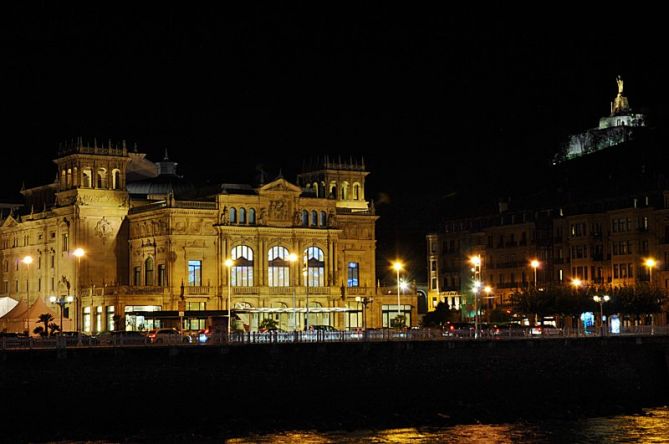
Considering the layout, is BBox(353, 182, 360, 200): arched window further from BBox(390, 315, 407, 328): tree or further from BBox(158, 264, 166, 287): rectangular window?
BBox(158, 264, 166, 287): rectangular window

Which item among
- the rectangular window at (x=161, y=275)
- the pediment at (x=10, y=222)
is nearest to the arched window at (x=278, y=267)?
the rectangular window at (x=161, y=275)

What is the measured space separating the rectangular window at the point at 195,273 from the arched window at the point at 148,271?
164 inches

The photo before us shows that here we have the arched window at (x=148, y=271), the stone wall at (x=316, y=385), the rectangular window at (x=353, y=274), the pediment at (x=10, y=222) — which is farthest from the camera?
the pediment at (x=10, y=222)

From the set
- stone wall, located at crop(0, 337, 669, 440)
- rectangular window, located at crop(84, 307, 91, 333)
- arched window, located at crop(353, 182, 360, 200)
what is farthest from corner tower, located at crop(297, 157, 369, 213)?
stone wall, located at crop(0, 337, 669, 440)

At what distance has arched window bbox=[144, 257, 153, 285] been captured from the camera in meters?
148

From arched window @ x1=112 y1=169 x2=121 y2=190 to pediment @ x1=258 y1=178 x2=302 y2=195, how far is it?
14851 mm

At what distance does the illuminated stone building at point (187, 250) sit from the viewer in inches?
5733

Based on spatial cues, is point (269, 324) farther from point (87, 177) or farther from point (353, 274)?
point (87, 177)

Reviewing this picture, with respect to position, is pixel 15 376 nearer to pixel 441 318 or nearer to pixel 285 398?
pixel 285 398

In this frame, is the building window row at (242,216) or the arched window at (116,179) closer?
the building window row at (242,216)

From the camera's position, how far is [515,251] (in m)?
170

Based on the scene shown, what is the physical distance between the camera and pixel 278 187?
15175cm

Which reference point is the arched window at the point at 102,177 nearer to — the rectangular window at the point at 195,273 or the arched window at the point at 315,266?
the rectangular window at the point at 195,273

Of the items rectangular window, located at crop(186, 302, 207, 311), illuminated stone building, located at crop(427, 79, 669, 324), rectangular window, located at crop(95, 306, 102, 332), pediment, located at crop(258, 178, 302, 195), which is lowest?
rectangular window, located at crop(95, 306, 102, 332)
